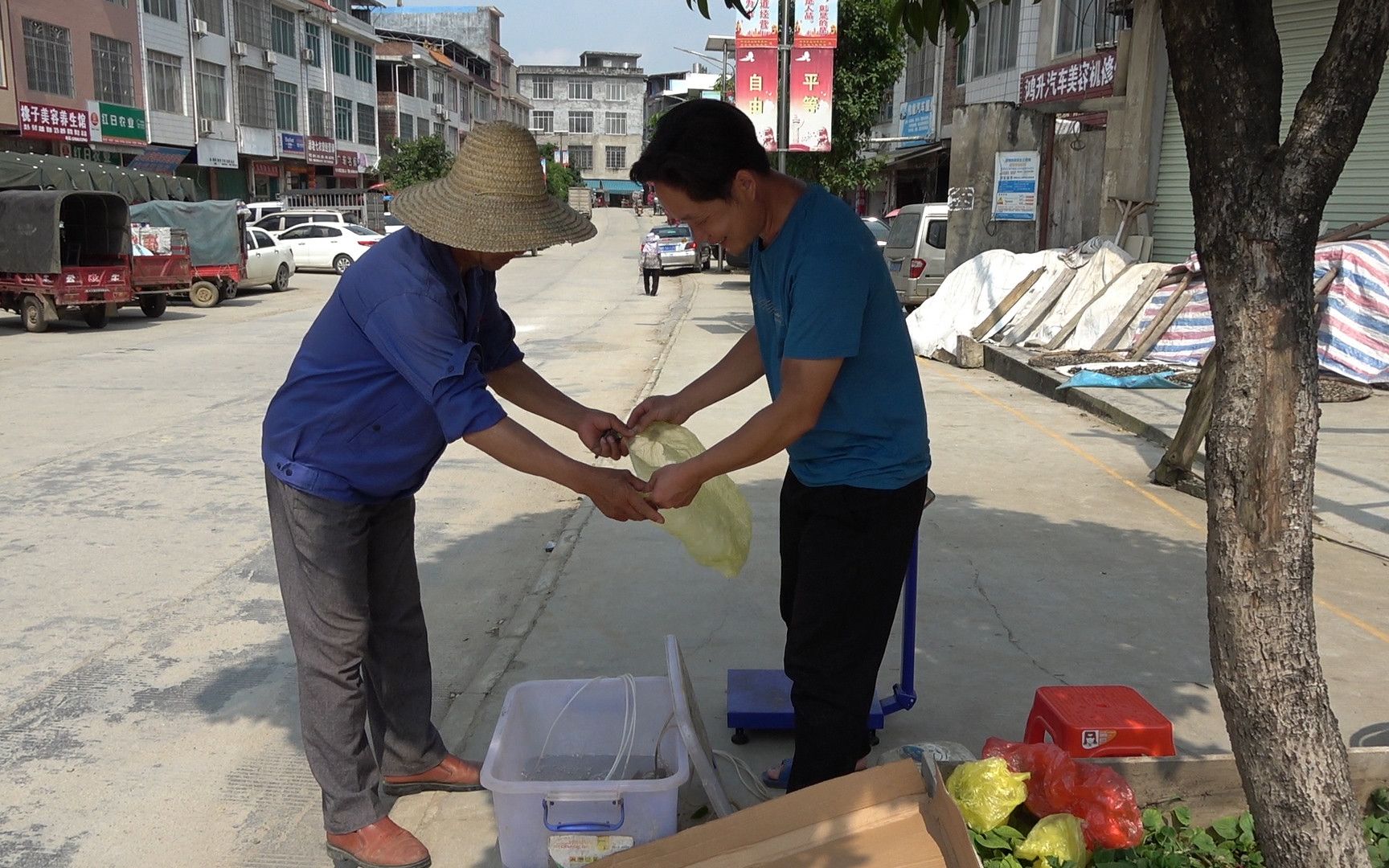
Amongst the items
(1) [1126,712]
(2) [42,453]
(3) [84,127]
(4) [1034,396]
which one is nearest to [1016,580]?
(1) [1126,712]

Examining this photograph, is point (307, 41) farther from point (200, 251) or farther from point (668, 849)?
point (668, 849)

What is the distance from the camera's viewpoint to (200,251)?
20328mm

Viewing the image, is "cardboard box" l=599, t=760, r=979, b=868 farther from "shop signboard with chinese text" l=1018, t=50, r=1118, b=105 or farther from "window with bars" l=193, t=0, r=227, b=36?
"window with bars" l=193, t=0, r=227, b=36

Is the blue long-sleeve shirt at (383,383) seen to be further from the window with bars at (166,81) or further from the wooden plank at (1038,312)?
the window with bars at (166,81)

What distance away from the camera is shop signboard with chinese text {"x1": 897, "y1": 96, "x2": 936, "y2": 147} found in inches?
1292

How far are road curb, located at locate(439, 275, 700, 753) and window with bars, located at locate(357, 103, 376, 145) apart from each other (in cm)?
5150

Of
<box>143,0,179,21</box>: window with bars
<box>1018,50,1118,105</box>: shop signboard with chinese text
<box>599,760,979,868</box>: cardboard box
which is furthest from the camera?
<box>143,0,179,21</box>: window with bars

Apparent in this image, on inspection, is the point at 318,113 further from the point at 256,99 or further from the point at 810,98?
the point at 810,98

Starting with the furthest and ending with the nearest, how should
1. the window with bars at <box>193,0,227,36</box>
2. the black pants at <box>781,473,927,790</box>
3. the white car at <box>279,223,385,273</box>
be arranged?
the window with bars at <box>193,0,227,36</box>, the white car at <box>279,223,385,273</box>, the black pants at <box>781,473,927,790</box>

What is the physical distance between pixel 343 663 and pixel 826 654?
1.24 metres

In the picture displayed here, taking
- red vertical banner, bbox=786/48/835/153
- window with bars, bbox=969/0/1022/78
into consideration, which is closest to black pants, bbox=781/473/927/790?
red vertical banner, bbox=786/48/835/153

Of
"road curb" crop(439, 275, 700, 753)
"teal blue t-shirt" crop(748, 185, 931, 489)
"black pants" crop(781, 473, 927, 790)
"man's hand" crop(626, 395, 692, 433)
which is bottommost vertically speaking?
"road curb" crop(439, 275, 700, 753)

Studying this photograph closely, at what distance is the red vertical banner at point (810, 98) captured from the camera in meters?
16.9

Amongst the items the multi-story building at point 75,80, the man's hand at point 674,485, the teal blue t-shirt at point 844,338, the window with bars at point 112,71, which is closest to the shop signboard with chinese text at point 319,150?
the multi-story building at point 75,80
